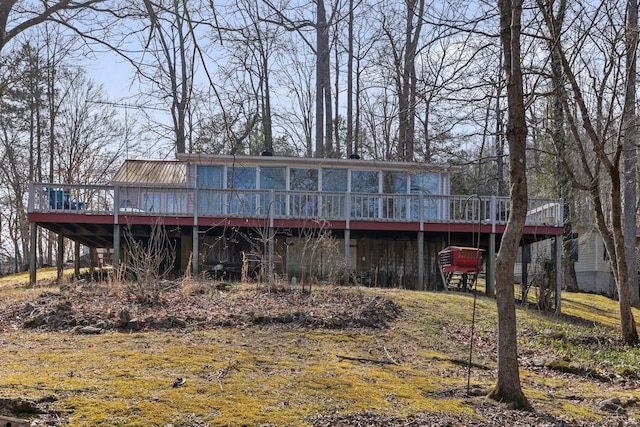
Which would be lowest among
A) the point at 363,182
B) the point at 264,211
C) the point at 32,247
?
the point at 32,247

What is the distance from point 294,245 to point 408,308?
639cm

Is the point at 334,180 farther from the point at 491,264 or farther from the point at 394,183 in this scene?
the point at 491,264

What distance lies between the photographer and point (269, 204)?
54.0 ft

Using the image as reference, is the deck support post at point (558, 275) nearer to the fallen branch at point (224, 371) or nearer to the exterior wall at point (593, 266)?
the fallen branch at point (224, 371)

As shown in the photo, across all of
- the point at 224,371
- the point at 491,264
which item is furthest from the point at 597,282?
the point at 224,371

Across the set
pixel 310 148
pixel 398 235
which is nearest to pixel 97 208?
pixel 398 235

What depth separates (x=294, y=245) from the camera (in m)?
18.0

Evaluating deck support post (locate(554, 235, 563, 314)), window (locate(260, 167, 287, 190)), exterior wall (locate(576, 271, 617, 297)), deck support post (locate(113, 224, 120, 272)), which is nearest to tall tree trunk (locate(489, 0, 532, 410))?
deck support post (locate(554, 235, 563, 314))

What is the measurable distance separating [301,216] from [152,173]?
8.49 meters

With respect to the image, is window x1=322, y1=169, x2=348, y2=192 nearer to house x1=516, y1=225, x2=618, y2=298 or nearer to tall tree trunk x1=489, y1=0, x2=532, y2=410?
house x1=516, y1=225, x2=618, y2=298

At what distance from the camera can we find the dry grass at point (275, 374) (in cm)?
531

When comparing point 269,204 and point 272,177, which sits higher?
point 272,177

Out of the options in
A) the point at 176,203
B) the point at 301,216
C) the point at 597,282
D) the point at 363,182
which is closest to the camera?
the point at 301,216

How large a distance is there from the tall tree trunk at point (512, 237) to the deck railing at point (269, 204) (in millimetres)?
10064
